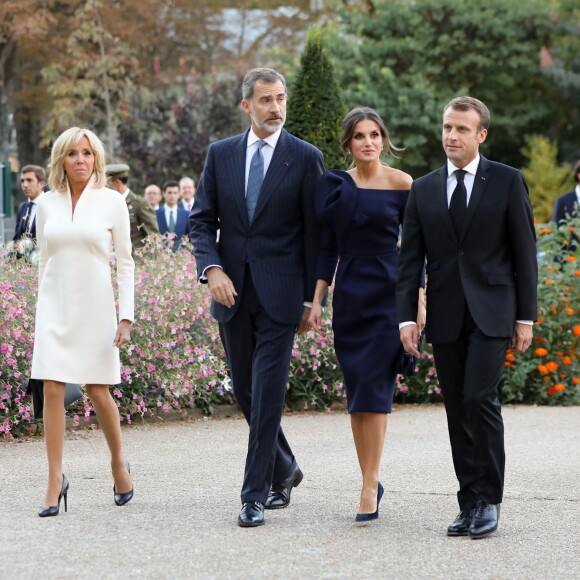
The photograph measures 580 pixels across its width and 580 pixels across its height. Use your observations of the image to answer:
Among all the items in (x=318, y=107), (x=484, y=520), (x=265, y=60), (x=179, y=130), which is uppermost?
(x=265, y=60)

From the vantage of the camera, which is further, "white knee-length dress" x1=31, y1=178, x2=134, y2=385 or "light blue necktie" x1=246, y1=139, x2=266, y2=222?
"white knee-length dress" x1=31, y1=178, x2=134, y2=385

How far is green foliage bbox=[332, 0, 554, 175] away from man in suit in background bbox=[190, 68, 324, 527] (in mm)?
25477

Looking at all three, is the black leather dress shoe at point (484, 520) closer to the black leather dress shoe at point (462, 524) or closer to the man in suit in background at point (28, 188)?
the black leather dress shoe at point (462, 524)

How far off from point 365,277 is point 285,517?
115 cm

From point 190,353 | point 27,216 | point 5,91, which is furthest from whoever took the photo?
point 5,91

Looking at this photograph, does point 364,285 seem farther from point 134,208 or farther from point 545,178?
point 545,178

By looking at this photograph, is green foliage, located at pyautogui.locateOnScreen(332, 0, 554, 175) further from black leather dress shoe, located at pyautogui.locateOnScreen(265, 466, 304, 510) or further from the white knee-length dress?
black leather dress shoe, located at pyautogui.locateOnScreen(265, 466, 304, 510)

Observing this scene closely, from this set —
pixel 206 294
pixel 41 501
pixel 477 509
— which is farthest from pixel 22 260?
pixel 477 509

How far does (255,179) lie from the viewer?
20.5 ft

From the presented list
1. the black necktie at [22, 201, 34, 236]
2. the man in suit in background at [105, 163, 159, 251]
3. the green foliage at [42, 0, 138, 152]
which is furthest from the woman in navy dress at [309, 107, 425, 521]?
the green foliage at [42, 0, 138, 152]

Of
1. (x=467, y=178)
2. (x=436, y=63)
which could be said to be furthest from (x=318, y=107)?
(x=436, y=63)

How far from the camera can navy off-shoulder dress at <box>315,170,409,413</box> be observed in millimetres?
6062

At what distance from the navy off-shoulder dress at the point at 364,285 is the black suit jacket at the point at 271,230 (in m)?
0.10

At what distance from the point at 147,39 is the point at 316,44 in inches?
719
